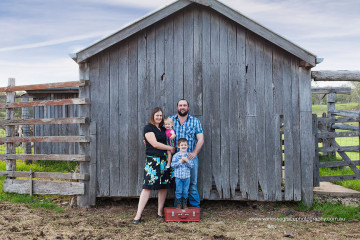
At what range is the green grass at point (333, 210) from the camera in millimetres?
6195

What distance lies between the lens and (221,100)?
21.7ft

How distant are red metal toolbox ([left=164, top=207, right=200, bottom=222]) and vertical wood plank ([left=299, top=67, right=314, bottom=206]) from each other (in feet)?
7.56

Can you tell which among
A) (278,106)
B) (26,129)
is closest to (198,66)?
(278,106)

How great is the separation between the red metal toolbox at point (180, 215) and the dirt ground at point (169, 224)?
10 centimetres

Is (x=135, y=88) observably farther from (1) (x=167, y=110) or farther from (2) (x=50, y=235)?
(2) (x=50, y=235)

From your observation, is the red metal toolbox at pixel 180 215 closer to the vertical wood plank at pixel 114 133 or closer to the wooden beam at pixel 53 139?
the vertical wood plank at pixel 114 133

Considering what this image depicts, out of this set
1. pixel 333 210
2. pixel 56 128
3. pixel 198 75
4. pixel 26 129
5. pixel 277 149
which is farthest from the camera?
pixel 26 129

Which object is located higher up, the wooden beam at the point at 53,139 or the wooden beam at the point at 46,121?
the wooden beam at the point at 46,121

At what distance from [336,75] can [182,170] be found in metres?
3.76

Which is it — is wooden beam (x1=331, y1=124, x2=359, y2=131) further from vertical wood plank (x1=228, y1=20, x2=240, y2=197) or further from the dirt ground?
vertical wood plank (x1=228, y1=20, x2=240, y2=197)

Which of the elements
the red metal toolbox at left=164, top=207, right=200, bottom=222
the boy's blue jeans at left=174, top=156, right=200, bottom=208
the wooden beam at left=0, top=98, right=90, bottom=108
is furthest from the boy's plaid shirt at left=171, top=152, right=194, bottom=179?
the wooden beam at left=0, top=98, right=90, bottom=108

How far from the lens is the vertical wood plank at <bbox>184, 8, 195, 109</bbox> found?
664 centimetres

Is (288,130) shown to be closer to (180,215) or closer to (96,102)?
(180,215)

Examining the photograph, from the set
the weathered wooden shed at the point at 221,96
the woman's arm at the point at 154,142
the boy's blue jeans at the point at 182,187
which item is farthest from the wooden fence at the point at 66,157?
the boy's blue jeans at the point at 182,187
